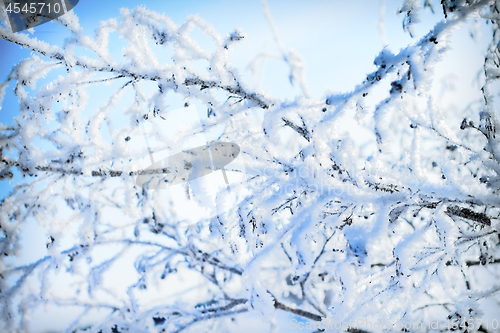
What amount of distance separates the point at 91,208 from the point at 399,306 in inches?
96.3

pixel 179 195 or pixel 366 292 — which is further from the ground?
pixel 179 195

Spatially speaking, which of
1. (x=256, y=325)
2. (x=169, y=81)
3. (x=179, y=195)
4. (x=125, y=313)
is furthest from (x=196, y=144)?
(x=256, y=325)

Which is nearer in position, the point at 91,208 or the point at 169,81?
the point at 169,81

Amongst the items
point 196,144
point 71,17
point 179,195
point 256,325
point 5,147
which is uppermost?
point 71,17

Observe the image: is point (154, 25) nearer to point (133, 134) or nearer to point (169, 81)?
point (169, 81)

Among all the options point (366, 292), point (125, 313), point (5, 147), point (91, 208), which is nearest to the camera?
point (366, 292)

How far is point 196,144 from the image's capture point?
1383 mm

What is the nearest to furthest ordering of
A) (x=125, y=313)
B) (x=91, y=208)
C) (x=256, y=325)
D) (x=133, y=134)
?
(x=133, y=134) → (x=91, y=208) → (x=125, y=313) → (x=256, y=325)

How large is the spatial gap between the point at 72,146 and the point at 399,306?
2441 mm

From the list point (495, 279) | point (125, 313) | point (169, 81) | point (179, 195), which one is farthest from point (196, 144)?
point (495, 279)

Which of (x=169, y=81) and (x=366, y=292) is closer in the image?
(x=169, y=81)

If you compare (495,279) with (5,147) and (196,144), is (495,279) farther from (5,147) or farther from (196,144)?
(5,147)

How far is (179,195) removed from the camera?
1661mm

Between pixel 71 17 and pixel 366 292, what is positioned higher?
pixel 71 17
